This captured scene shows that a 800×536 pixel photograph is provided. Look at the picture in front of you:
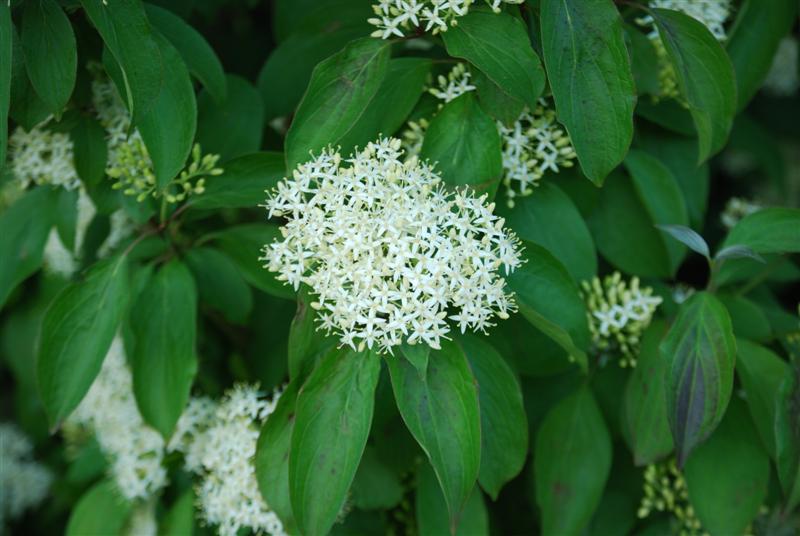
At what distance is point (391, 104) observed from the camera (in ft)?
4.49

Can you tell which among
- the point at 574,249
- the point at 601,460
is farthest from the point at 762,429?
the point at 574,249

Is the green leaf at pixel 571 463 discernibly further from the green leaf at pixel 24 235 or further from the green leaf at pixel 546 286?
the green leaf at pixel 24 235

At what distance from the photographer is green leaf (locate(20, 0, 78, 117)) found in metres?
1.26

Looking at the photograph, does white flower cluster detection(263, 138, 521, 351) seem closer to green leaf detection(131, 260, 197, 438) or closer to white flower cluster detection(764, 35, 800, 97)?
green leaf detection(131, 260, 197, 438)

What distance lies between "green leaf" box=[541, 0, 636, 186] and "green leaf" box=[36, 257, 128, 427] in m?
0.79

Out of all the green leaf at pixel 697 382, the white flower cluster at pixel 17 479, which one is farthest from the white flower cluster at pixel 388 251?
the white flower cluster at pixel 17 479

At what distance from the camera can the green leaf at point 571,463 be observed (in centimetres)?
158

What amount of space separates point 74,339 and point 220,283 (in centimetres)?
37

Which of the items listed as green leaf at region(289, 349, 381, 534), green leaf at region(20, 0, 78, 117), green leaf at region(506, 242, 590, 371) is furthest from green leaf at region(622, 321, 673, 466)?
green leaf at region(20, 0, 78, 117)

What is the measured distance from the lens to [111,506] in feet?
6.18

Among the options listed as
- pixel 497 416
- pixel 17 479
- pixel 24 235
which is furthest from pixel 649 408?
pixel 17 479

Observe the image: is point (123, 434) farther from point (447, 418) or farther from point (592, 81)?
point (592, 81)

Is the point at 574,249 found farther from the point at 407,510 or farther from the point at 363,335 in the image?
the point at 407,510

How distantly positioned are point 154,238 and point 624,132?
0.90 m
